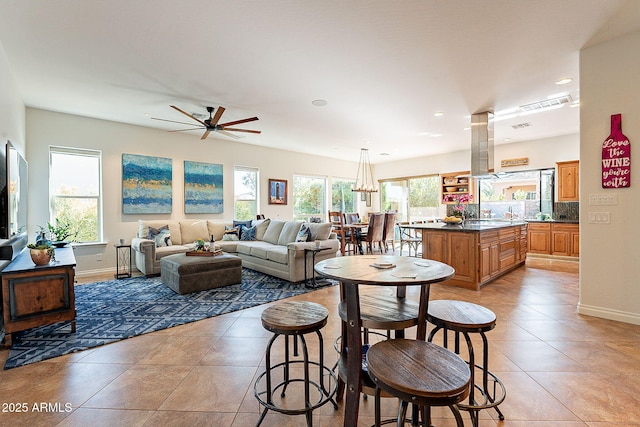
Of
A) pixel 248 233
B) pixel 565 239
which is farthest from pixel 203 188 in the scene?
pixel 565 239

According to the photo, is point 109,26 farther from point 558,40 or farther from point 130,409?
point 558,40

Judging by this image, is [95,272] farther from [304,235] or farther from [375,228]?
[375,228]

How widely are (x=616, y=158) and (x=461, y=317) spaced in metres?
2.81

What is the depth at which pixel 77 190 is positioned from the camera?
513 centimetres

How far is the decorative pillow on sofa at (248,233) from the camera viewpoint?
628cm

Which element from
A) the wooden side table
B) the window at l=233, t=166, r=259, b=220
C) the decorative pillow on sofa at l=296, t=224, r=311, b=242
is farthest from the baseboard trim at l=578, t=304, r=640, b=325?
the wooden side table

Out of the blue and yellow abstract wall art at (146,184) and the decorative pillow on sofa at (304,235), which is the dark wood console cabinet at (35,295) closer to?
the blue and yellow abstract wall art at (146,184)

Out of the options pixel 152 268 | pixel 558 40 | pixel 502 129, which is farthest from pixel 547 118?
pixel 152 268

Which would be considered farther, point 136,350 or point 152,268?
point 152,268

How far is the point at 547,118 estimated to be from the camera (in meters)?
5.39

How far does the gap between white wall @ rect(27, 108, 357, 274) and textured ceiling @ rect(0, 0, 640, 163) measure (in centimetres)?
40

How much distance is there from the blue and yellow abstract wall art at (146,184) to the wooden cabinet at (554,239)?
826 cm

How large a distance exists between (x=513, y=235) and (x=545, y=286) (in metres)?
1.26

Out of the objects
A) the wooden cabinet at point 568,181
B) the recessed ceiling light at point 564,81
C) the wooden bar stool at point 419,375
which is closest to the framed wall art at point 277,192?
the recessed ceiling light at point 564,81
